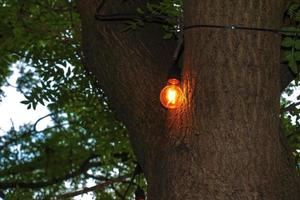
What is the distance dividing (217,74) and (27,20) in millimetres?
5012

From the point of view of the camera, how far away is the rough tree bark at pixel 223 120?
297cm

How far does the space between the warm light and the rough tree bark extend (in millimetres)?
45

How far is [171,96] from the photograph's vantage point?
3.21 m

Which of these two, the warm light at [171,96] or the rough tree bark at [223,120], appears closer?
the rough tree bark at [223,120]

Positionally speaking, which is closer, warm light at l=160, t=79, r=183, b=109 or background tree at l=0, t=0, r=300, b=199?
background tree at l=0, t=0, r=300, b=199

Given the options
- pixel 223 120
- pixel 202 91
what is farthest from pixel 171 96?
pixel 223 120

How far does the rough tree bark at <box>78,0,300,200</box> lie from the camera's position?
2971 millimetres

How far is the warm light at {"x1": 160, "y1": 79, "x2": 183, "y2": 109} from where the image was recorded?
3.21 metres

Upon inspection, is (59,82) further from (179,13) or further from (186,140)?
(186,140)

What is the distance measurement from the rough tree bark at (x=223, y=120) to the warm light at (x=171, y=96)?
1.8 inches

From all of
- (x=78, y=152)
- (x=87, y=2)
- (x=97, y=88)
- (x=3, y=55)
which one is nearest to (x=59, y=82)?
(x=97, y=88)

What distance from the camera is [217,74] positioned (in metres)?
3.10

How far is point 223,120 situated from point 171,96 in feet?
1.17

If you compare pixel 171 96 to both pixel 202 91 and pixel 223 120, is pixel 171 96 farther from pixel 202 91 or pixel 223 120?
pixel 223 120
